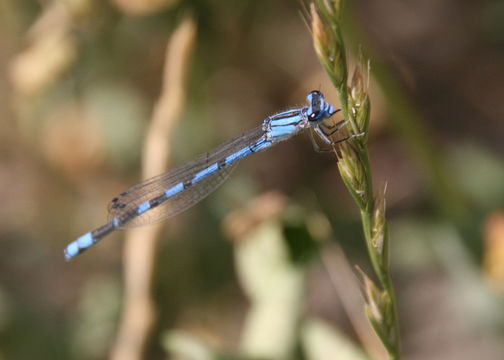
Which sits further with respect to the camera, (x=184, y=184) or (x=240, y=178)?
(x=240, y=178)

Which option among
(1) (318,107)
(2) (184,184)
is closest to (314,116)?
(1) (318,107)

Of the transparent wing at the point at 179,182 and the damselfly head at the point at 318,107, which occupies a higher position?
the transparent wing at the point at 179,182

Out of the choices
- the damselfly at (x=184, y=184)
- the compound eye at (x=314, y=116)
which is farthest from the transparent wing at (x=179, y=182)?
the compound eye at (x=314, y=116)

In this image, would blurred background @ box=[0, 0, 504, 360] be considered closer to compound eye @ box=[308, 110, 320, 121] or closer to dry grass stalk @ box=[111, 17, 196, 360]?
dry grass stalk @ box=[111, 17, 196, 360]

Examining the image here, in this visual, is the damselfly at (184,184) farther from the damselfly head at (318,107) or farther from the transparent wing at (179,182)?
the damselfly head at (318,107)

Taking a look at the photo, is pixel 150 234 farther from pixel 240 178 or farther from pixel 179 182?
pixel 240 178

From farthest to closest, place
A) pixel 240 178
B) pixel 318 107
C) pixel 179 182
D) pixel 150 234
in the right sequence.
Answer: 1. pixel 240 178
2. pixel 179 182
3. pixel 150 234
4. pixel 318 107
